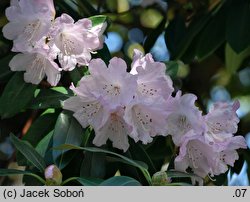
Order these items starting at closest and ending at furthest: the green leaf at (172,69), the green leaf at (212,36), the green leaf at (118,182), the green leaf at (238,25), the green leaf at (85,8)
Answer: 1. the green leaf at (118,182)
2. the green leaf at (172,69)
3. the green leaf at (85,8)
4. the green leaf at (238,25)
5. the green leaf at (212,36)

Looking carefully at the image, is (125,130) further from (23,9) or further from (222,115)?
(23,9)

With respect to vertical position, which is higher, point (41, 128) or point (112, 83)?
point (112, 83)

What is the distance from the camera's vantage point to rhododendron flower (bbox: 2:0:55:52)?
158 centimetres

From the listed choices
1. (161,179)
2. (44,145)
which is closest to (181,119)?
(161,179)

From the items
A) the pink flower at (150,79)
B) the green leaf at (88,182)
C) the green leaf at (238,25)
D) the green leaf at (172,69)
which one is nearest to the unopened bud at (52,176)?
the green leaf at (88,182)

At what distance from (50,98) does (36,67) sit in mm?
77

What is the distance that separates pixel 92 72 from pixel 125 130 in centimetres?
14

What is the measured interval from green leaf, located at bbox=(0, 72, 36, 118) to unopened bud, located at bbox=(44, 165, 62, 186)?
0.88 ft

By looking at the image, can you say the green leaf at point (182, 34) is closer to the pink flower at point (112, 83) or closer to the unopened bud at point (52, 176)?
the pink flower at point (112, 83)

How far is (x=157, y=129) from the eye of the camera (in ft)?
4.99

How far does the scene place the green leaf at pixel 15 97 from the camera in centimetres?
160

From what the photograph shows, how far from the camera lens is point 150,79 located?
1503 millimetres

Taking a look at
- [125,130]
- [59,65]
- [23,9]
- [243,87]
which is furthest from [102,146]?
[243,87]

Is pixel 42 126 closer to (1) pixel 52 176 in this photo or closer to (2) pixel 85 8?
(1) pixel 52 176
